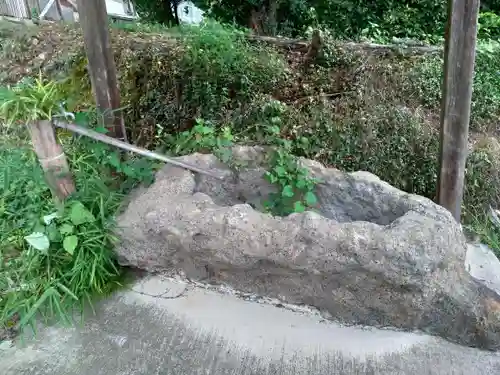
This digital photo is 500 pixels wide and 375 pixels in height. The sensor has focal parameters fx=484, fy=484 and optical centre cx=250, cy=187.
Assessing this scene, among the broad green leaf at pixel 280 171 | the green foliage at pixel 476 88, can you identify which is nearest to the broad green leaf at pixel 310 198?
the broad green leaf at pixel 280 171

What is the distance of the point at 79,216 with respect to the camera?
2645 mm

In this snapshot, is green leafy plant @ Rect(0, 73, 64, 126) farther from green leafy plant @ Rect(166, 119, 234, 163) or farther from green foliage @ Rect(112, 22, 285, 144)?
green foliage @ Rect(112, 22, 285, 144)

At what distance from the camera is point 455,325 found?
90.8 inches

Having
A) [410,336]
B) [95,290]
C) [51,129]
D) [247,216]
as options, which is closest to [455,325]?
[410,336]

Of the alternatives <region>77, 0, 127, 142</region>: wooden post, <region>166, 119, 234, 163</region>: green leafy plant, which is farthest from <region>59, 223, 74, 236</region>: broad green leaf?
<region>166, 119, 234, 163</region>: green leafy plant

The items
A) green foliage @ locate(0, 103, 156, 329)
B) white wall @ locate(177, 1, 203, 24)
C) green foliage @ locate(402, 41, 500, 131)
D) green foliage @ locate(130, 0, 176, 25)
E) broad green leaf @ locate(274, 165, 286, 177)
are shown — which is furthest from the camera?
white wall @ locate(177, 1, 203, 24)

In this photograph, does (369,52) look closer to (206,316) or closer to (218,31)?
(218,31)

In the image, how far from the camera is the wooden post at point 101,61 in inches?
114

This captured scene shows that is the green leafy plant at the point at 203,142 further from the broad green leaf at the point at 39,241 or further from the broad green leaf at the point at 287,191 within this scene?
the broad green leaf at the point at 39,241

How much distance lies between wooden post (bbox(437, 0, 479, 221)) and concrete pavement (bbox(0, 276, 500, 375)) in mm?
998

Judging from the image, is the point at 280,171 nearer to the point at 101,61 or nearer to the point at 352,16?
the point at 101,61

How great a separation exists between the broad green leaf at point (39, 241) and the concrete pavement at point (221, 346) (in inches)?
17.1

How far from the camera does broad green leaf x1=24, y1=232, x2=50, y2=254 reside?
101 inches

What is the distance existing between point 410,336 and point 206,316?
1.03 metres
